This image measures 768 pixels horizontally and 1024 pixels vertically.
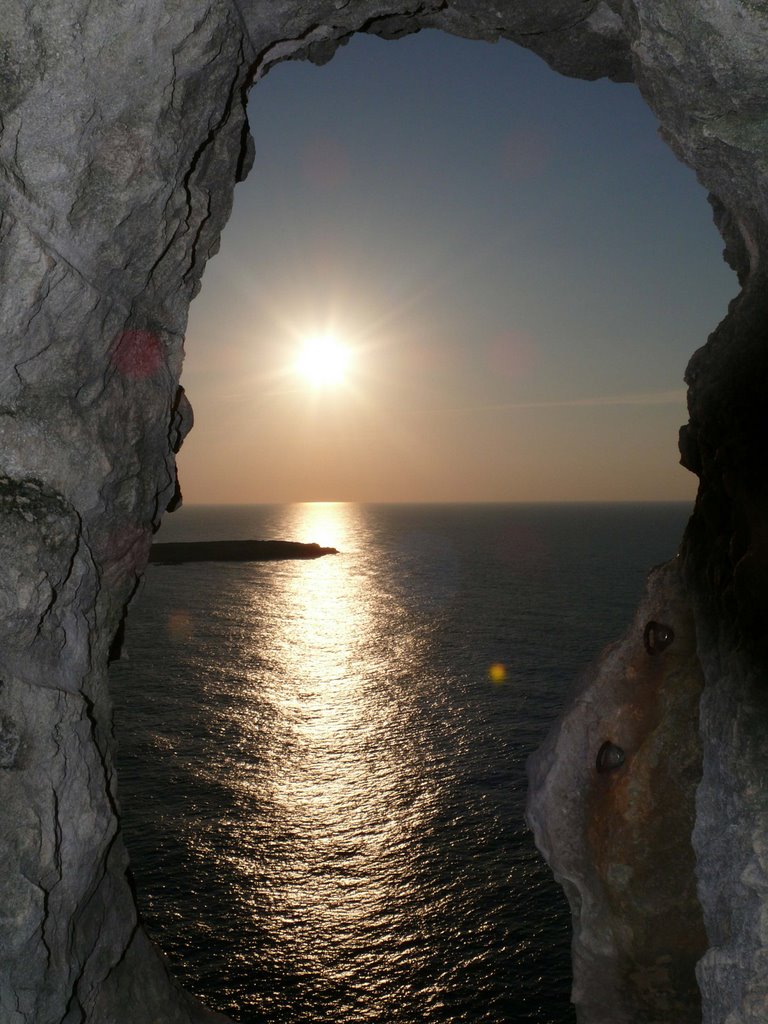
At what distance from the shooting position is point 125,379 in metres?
10.9

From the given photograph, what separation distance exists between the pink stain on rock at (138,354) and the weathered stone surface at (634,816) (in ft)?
30.9

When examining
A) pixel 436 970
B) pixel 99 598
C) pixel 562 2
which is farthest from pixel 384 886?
pixel 562 2

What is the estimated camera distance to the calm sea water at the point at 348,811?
75.5 feet

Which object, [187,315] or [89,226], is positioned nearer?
[89,226]

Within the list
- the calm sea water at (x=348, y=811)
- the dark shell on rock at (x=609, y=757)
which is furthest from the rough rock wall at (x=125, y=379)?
the calm sea water at (x=348, y=811)

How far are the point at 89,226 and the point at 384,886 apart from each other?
25964 millimetres

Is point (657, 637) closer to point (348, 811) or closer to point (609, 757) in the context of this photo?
point (609, 757)

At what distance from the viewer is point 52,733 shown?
362 inches

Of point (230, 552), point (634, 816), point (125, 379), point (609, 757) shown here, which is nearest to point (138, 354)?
point (125, 379)

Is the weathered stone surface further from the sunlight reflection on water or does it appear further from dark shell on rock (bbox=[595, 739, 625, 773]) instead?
the sunlight reflection on water

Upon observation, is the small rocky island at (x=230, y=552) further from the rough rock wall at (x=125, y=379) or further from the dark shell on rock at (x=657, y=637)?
the dark shell on rock at (x=657, y=637)

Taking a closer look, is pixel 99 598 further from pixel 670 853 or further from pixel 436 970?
pixel 436 970

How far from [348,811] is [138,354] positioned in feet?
91.4

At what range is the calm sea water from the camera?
2302 cm
